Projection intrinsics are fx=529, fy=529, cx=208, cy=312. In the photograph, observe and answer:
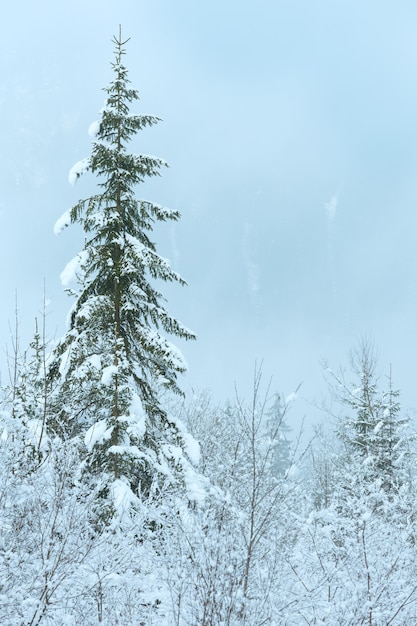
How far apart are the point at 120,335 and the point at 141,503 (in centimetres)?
422

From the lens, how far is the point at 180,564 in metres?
6.93

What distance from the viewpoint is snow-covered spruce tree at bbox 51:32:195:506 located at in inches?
466

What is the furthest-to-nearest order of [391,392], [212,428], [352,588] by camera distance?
[212,428] → [391,392] → [352,588]

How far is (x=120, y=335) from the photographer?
13055 millimetres

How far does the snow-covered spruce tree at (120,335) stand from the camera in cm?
1184

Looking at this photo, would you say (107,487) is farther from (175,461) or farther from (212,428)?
(212,428)

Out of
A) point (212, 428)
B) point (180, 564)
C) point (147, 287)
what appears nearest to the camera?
point (180, 564)

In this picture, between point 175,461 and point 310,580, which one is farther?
point 175,461

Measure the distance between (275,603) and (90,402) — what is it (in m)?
6.75

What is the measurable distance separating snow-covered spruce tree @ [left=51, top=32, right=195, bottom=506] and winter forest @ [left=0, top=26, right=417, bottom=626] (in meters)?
0.04

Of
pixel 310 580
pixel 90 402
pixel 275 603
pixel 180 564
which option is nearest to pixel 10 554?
pixel 180 564

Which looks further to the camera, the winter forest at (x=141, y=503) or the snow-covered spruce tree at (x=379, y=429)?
the snow-covered spruce tree at (x=379, y=429)

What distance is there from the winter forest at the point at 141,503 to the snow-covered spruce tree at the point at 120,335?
4 cm

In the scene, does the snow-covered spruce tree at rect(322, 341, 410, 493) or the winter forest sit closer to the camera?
the winter forest
